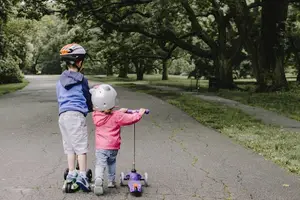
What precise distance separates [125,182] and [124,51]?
3164cm

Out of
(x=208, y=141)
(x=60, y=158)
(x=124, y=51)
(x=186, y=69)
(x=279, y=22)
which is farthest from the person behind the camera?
(x=186, y=69)

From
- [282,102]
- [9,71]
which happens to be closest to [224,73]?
[282,102]

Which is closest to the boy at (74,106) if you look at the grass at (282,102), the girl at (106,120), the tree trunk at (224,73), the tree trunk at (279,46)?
the girl at (106,120)

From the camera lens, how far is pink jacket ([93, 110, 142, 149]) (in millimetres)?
5059

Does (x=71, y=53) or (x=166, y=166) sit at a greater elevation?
(x=71, y=53)

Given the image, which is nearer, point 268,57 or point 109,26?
point 268,57

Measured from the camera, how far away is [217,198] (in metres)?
4.85

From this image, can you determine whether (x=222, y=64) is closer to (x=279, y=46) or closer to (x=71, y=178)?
(x=279, y=46)

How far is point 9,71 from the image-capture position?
1485 inches

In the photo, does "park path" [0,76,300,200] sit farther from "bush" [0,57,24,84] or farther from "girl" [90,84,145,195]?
"bush" [0,57,24,84]

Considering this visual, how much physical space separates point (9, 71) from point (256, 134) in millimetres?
31890

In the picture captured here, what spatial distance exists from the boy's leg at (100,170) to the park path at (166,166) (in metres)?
0.12

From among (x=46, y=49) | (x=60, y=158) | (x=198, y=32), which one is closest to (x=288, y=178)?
(x=60, y=158)

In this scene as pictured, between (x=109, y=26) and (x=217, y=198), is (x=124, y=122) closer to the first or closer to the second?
(x=217, y=198)
